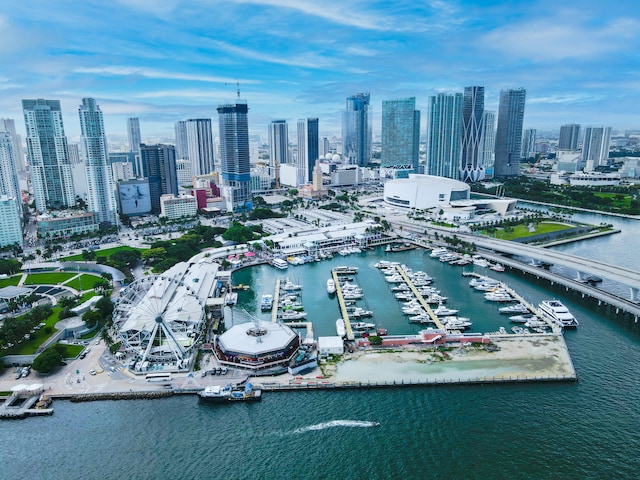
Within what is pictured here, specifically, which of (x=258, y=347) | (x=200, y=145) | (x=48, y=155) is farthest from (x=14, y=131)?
(x=258, y=347)

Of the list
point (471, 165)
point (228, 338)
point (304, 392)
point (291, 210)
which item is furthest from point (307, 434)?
point (471, 165)

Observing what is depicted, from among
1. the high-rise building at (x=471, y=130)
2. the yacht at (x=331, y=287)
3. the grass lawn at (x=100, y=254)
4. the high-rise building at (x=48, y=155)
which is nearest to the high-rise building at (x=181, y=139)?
the high-rise building at (x=48, y=155)

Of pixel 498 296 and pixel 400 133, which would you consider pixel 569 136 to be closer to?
pixel 400 133

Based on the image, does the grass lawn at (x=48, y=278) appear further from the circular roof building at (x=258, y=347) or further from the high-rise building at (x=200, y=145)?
the high-rise building at (x=200, y=145)

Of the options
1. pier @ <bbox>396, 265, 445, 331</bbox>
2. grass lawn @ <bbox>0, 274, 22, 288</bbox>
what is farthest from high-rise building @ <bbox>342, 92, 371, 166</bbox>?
grass lawn @ <bbox>0, 274, 22, 288</bbox>

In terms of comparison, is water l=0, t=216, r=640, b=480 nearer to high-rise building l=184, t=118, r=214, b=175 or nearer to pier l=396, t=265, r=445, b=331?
pier l=396, t=265, r=445, b=331
